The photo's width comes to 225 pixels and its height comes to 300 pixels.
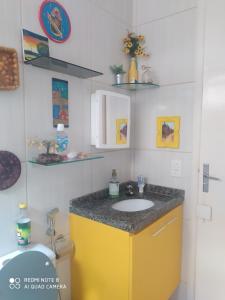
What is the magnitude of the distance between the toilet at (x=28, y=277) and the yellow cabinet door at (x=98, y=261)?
28 centimetres

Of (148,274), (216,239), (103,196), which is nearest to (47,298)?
(148,274)

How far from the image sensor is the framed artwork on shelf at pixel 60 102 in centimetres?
123

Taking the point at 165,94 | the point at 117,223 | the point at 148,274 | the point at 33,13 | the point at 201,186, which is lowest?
the point at 148,274

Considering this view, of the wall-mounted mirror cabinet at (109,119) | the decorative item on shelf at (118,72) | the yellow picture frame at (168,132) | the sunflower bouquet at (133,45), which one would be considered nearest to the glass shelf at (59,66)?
the wall-mounted mirror cabinet at (109,119)

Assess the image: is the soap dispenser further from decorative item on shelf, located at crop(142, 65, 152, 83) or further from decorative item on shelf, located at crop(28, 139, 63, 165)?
decorative item on shelf, located at crop(142, 65, 152, 83)

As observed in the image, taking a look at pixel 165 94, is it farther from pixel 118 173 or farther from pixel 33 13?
pixel 33 13

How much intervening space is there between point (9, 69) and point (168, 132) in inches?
43.4

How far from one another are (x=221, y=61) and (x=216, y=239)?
1151 mm

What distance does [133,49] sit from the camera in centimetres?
170

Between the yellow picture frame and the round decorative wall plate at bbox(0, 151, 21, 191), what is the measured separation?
1018 millimetres

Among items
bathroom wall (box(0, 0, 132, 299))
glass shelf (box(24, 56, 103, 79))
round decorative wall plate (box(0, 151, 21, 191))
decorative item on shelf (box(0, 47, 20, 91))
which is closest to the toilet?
bathroom wall (box(0, 0, 132, 299))

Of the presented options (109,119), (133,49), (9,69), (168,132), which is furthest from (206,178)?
(9,69)

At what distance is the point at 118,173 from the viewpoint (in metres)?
1.74

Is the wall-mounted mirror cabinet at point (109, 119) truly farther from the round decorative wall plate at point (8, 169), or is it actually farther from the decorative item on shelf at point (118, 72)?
the round decorative wall plate at point (8, 169)
